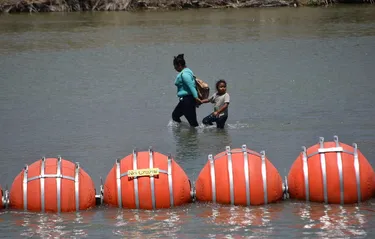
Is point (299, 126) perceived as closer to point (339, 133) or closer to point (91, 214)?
point (339, 133)

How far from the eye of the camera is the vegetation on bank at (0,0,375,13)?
4110 cm

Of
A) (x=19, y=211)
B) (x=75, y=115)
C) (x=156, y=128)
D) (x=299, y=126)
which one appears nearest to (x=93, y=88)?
(x=75, y=115)

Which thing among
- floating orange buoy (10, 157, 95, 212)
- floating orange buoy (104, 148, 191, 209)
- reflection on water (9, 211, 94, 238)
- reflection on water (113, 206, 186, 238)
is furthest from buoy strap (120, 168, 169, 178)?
reflection on water (9, 211, 94, 238)

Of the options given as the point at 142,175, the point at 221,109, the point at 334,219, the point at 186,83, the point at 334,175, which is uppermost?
the point at 186,83

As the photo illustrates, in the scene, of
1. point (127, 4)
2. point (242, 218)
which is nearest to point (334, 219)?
point (242, 218)

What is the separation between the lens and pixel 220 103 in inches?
550

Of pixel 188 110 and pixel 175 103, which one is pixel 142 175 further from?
pixel 175 103

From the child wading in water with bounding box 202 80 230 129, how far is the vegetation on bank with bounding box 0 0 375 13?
27207 mm

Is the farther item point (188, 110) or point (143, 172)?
point (188, 110)

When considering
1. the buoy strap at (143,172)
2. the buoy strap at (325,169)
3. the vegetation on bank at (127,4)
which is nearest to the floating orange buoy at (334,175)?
the buoy strap at (325,169)

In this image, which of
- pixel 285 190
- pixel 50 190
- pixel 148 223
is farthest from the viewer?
pixel 285 190

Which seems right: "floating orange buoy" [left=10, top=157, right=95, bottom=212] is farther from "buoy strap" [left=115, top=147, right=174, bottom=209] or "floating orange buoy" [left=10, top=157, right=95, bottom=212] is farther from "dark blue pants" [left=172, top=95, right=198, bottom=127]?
"dark blue pants" [left=172, top=95, right=198, bottom=127]

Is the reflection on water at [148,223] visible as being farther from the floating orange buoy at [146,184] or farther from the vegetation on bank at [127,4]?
the vegetation on bank at [127,4]

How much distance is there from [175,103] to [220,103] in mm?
3427
